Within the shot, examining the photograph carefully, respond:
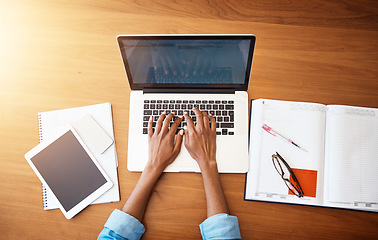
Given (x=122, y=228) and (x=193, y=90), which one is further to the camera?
(x=193, y=90)

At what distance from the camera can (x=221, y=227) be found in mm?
741

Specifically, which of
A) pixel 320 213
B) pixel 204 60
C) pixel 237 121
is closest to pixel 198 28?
pixel 204 60

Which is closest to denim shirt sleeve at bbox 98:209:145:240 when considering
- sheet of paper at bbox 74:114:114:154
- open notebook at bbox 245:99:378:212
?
sheet of paper at bbox 74:114:114:154

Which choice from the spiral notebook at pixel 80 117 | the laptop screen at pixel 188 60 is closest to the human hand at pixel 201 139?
the laptop screen at pixel 188 60

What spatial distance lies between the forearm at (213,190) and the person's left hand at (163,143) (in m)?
0.11

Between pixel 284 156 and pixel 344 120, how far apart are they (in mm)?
242

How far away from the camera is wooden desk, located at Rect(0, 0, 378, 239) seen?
2.62ft

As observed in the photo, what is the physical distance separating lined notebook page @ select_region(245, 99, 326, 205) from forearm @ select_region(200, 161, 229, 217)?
92 mm

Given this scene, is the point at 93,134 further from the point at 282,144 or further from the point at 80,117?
the point at 282,144

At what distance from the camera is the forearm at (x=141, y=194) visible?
0.77 metres

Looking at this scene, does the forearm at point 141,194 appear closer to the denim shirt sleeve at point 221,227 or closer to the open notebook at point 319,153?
the denim shirt sleeve at point 221,227

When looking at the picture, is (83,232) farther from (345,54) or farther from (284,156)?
(345,54)

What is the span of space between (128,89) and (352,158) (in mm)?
804

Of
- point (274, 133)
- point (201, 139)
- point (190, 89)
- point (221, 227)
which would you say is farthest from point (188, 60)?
point (221, 227)
